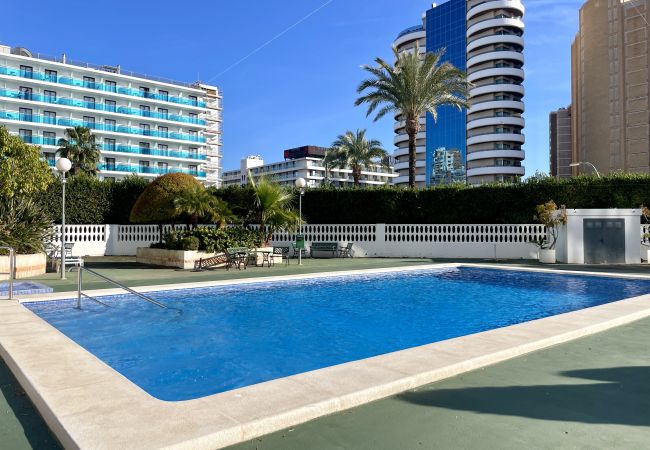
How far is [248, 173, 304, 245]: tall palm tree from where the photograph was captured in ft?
66.1

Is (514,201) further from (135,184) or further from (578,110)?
(578,110)

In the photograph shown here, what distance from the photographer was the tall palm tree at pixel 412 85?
2719cm

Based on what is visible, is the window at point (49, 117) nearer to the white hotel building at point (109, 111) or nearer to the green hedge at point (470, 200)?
the white hotel building at point (109, 111)

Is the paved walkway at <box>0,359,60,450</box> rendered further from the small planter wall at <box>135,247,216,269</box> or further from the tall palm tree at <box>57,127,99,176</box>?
the tall palm tree at <box>57,127,99,176</box>

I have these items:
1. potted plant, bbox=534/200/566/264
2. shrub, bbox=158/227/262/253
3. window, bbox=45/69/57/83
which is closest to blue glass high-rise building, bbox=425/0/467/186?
window, bbox=45/69/57/83

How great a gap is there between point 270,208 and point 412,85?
12616 mm

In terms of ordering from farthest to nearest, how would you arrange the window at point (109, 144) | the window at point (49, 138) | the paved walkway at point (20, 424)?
the window at point (109, 144) < the window at point (49, 138) < the paved walkway at point (20, 424)

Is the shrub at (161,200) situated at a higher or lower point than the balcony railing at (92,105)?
lower

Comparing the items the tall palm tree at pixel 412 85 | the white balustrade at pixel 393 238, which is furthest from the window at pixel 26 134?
the tall palm tree at pixel 412 85

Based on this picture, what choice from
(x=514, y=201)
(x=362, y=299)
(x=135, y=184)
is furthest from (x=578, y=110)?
(x=362, y=299)

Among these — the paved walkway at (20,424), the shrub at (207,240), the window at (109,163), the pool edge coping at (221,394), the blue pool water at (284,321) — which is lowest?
the blue pool water at (284,321)

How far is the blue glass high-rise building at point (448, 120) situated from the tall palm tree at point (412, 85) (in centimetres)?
6823

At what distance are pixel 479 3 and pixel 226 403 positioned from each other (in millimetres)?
105165

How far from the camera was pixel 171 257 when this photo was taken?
17.7 meters
